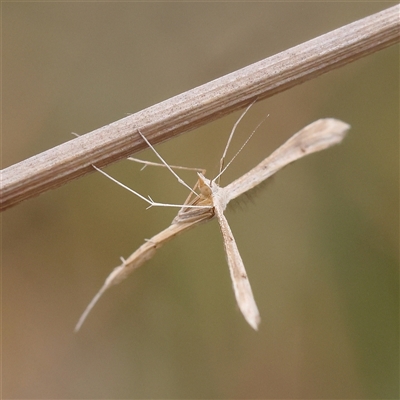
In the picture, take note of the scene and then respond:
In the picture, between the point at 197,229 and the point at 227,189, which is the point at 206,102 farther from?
the point at 197,229

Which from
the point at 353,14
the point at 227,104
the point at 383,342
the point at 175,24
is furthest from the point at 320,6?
the point at 383,342

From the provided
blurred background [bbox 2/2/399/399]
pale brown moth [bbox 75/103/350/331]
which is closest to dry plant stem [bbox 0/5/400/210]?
pale brown moth [bbox 75/103/350/331]

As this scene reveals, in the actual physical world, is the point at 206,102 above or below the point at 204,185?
above

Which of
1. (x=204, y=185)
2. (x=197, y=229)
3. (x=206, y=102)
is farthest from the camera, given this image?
(x=197, y=229)

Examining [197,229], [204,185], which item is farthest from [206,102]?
[197,229]

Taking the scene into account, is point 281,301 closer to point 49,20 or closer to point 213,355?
point 213,355

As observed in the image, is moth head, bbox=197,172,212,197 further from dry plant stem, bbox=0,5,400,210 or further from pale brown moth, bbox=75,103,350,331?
dry plant stem, bbox=0,5,400,210
